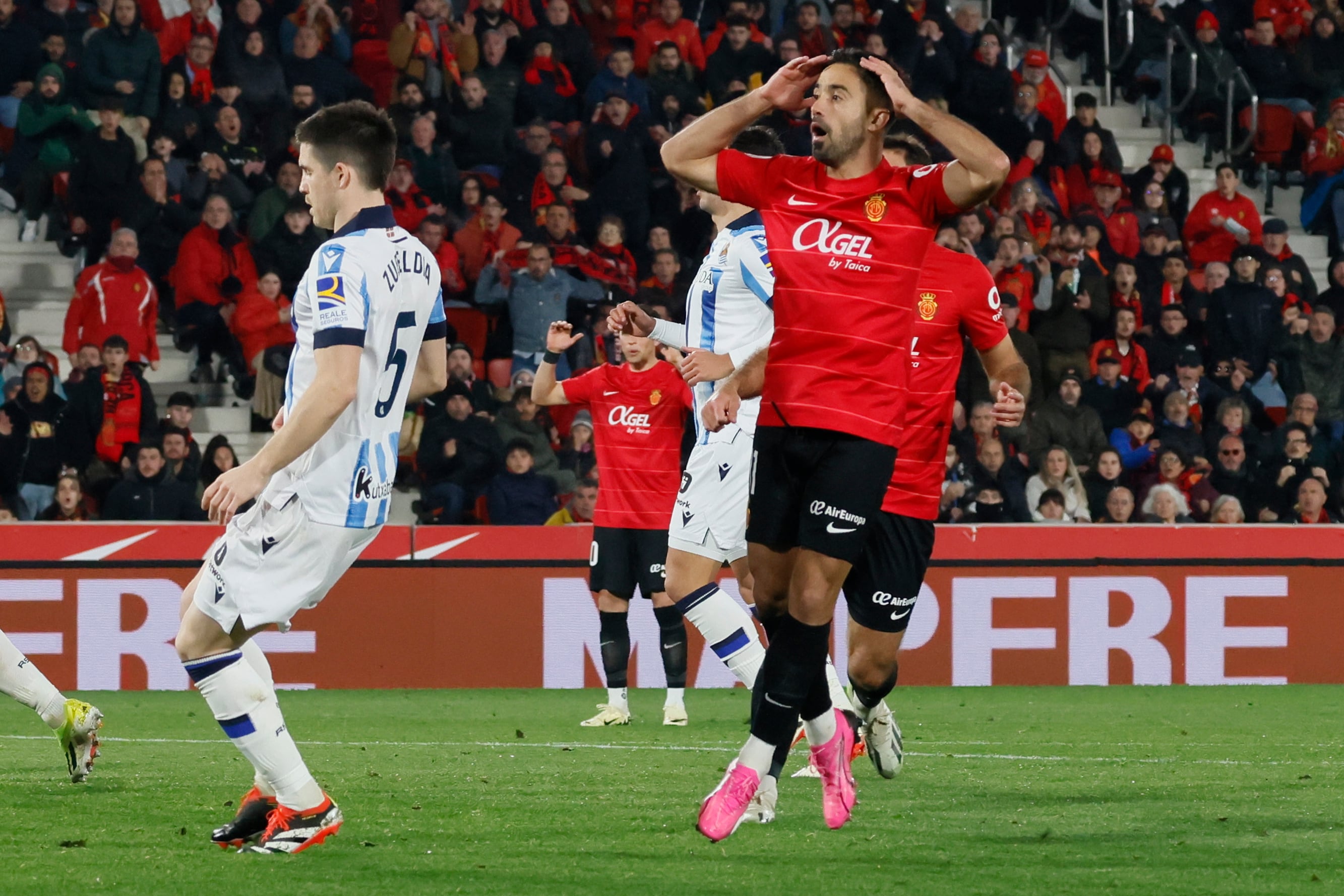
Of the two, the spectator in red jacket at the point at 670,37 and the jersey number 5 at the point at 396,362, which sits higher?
the spectator in red jacket at the point at 670,37

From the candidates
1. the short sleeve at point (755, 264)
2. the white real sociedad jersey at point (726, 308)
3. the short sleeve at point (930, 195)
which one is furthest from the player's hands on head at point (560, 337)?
the short sleeve at point (930, 195)

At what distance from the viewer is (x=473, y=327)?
53.8 feet

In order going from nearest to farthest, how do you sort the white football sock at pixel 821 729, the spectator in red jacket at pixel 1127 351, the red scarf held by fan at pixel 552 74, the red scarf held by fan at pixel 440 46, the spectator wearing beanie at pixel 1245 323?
1. the white football sock at pixel 821 729
2. the spectator in red jacket at pixel 1127 351
3. the spectator wearing beanie at pixel 1245 323
4. the red scarf held by fan at pixel 440 46
5. the red scarf held by fan at pixel 552 74

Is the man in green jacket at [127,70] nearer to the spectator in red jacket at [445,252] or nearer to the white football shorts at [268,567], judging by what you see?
the spectator in red jacket at [445,252]

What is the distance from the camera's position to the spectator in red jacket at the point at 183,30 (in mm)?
17297

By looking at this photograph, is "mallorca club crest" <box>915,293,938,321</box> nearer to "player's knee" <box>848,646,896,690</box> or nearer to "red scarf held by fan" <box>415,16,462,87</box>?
"player's knee" <box>848,646,896,690</box>

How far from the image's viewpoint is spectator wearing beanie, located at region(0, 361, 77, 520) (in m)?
14.3

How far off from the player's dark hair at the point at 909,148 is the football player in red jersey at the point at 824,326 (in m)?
1.37

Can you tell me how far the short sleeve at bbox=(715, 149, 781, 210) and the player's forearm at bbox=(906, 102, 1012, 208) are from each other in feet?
1.93

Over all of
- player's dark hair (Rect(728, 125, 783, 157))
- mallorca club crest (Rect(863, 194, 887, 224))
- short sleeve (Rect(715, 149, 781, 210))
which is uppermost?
player's dark hair (Rect(728, 125, 783, 157))

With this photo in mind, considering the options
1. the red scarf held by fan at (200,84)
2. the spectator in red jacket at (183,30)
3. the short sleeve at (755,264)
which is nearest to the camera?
the short sleeve at (755,264)

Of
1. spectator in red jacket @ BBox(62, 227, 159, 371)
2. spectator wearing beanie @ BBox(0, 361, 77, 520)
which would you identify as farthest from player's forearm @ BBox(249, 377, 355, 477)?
spectator in red jacket @ BBox(62, 227, 159, 371)

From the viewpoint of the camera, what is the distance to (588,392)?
11469 mm

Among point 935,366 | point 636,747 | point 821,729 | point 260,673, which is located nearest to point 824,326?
point 821,729
